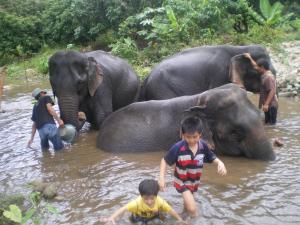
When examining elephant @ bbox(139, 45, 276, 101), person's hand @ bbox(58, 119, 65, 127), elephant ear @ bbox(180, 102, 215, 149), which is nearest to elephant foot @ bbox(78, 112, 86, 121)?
person's hand @ bbox(58, 119, 65, 127)

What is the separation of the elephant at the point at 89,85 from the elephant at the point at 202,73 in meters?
0.57

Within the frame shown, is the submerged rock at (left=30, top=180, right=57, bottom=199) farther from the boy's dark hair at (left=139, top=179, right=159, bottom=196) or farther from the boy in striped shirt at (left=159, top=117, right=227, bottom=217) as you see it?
the boy's dark hair at (left=139, top=179, right=159, bottom=196)

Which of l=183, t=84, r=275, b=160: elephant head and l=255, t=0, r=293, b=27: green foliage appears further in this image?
l=255, t=0, r=293, b=27: green foliage

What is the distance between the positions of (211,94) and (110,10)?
15909mm

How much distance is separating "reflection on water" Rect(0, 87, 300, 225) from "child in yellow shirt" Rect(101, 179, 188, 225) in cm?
25

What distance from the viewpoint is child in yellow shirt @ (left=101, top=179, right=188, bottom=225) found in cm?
467

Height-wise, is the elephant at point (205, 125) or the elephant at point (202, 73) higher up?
the elephant at point (202, 73)

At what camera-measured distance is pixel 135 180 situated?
21.8ft

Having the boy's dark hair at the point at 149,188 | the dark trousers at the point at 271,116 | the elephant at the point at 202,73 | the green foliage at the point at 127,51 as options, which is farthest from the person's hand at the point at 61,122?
the green foliage at the point at 127,51

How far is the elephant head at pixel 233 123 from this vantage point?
22.9ft

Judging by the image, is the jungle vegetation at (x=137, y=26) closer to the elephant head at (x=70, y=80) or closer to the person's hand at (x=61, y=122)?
the elephant head at (x=70, y=80)

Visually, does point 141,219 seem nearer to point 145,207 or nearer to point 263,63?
point 145,207

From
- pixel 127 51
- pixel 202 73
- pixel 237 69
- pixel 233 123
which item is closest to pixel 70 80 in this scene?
pixel 202 73

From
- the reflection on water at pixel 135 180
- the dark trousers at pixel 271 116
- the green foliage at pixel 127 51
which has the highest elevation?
the green foliage at pixel 127 51
